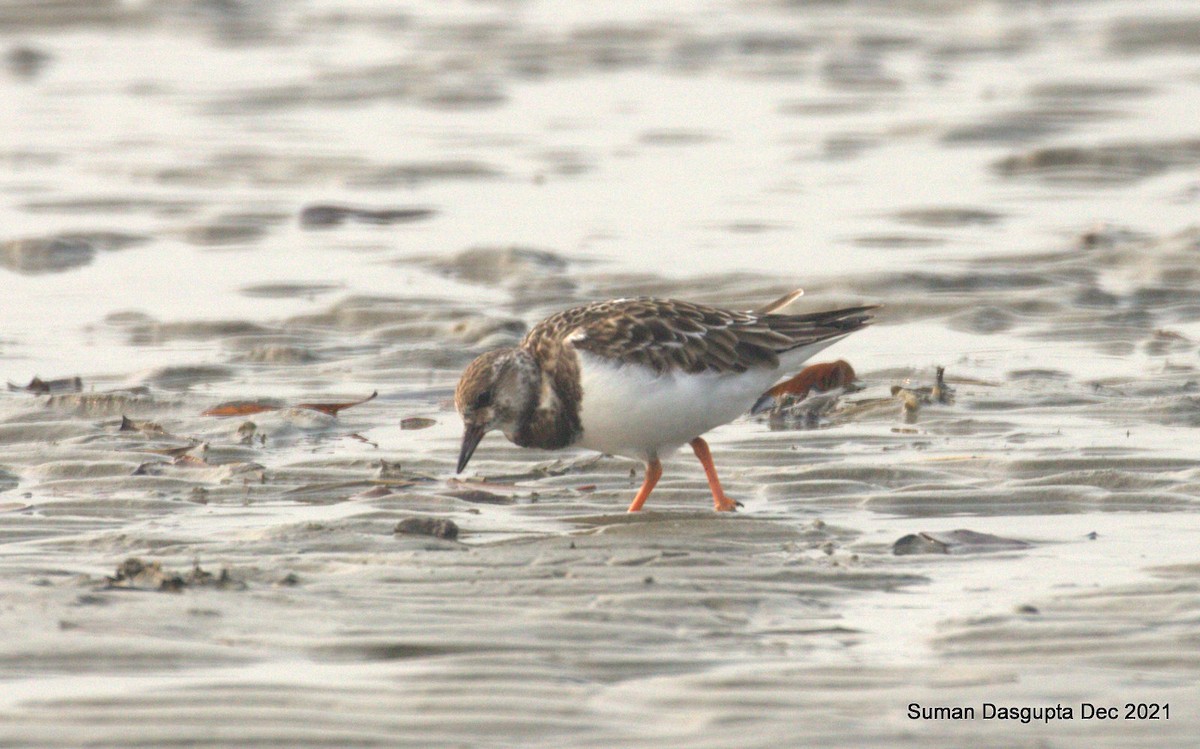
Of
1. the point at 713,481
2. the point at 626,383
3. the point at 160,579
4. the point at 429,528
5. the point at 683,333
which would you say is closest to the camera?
the point at 160,579

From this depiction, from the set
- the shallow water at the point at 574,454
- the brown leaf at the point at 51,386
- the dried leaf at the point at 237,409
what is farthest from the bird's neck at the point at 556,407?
the brown leaf at the point at 51,386

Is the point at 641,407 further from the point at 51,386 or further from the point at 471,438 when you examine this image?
the point at 51,386

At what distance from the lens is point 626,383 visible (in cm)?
570

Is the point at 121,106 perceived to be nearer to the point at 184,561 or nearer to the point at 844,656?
the point at 184,561

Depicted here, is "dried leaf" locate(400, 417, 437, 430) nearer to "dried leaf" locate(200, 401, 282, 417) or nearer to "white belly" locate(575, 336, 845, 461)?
"dried leaf" locate(200, 401, 282, 417)

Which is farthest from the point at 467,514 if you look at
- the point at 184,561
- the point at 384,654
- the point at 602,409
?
the point at 384,654

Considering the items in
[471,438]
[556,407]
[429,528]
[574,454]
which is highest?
[556,407]

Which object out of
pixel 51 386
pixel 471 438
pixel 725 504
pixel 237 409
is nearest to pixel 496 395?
pixel 471 438

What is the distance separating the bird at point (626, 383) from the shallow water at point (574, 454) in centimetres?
23

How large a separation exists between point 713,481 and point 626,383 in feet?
1.41

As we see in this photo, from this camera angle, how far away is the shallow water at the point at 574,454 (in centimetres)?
394

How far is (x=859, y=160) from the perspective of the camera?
12156mm

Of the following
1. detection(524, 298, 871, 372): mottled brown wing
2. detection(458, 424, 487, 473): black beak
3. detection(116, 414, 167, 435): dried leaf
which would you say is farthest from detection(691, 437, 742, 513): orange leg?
detection(116, 414, 167, 435): dried leaf

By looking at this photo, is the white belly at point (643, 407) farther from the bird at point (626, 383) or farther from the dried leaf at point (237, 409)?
the dried leaf at point (237, 409)
